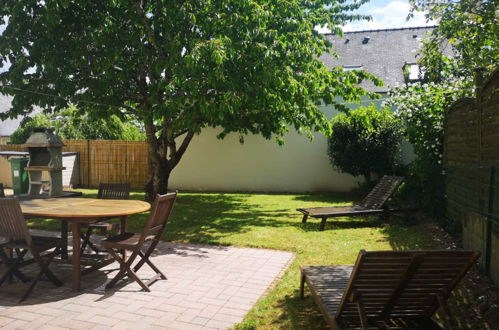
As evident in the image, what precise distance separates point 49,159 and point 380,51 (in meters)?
14.8

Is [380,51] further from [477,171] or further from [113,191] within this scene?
[113,191]

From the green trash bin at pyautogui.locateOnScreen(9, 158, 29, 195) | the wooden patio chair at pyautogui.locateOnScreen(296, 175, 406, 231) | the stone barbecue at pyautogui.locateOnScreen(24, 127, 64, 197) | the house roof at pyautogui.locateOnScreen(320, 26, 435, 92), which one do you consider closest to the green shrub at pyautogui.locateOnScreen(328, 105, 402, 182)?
the wooden patio chair at pyautogui.locateOnScreen(296, 175, 406, 231)

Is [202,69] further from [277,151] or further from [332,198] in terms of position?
[277,151]

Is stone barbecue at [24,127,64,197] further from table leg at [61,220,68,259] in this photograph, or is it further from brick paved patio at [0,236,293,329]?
brick paved patio at [0,236,293,329]

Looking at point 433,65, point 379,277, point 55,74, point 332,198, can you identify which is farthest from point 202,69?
point 332,198

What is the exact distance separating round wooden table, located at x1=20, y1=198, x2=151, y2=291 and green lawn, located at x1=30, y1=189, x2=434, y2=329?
1925 millimetres

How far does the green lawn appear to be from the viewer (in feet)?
13.2

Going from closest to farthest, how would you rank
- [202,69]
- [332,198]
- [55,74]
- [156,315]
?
[156,315] → [202,69] → [55,74] → [332,198]

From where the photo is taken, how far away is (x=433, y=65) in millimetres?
Result: 7809

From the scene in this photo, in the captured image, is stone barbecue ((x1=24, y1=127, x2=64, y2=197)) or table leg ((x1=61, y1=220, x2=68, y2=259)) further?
stone barbecue ((x1=24, y1=127, x2=64, y2=197))

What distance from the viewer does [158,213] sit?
4.74 metres

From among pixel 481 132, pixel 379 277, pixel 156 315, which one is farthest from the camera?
pixel 481 132

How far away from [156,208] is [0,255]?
75.3 inches

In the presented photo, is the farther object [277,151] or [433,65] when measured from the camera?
[277,151]
